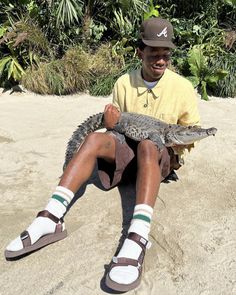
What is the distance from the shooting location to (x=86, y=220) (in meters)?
2.99

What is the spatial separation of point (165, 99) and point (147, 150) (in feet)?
1.65

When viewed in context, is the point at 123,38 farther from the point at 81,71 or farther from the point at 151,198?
the point at 151,198

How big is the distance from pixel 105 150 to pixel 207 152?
151cm

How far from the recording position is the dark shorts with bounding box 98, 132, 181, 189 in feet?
10.1

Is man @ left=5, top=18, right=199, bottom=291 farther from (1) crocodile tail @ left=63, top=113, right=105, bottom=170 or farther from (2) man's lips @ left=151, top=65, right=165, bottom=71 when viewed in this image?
(1) crocodile tail @ left=63, top=113, right=105, bottom=170

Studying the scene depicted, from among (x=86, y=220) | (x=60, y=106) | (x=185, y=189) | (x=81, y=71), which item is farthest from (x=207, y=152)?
(x=81, y=71)

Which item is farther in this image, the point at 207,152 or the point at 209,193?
the point at 207,152

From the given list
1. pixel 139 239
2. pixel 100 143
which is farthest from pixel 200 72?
pixel 139 239

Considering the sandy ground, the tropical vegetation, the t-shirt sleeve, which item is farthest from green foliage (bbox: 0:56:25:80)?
the t-shirt sleeve

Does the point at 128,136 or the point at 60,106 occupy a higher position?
the point at 128,136

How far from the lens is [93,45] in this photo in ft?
23.3

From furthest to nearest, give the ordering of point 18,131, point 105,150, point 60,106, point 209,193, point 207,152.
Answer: point 60,106, point 18,131, point 207,152, point 209,193, point 105,150

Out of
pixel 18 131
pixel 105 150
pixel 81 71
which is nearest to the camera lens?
pixel 105 150

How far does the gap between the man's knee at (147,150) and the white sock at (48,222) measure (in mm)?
506
